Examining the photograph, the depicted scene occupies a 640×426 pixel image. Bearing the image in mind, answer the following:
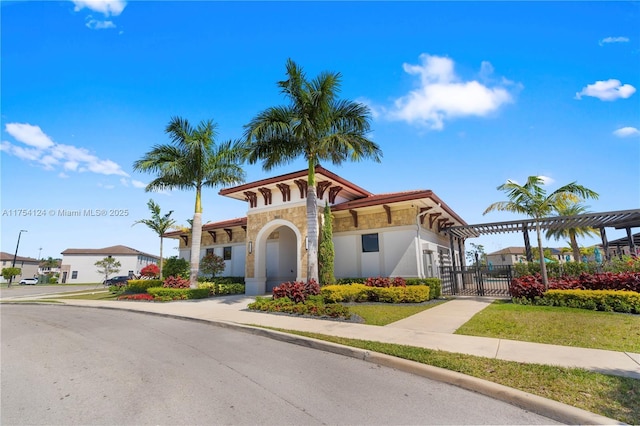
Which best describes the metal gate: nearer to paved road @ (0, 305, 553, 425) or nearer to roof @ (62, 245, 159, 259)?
paved road @ (0, 305, 553, 425)

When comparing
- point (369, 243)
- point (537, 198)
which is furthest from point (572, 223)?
point (369, 243)

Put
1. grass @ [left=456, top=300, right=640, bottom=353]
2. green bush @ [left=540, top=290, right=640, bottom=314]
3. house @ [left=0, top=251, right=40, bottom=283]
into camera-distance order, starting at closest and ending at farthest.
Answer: grass @ [left=456, top=300, right=640, bottom=353] → green bush @ [left=540, top=290, right=640, bottom=314] → house @ [left=0, top=251, right=40, bottom=283]

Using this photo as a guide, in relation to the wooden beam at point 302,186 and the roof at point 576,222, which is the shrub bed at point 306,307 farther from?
the roof at point 576,222

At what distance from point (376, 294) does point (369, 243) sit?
4.19 m

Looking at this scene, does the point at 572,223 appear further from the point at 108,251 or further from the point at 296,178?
the point at 108,251

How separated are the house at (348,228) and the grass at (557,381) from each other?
10.2 metres

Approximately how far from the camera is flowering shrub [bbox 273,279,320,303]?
41.2 feet

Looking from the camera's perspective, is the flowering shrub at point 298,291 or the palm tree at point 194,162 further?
the palm tree at point 194,162

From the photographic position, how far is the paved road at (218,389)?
12.2 ft

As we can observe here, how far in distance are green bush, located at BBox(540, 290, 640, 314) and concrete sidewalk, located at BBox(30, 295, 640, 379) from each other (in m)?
2.92

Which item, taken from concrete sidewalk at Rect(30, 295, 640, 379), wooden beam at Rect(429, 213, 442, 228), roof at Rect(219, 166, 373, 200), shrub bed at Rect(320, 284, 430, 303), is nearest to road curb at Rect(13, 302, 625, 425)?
concrete sidewalk at Rect(30, 295, 640, 379)

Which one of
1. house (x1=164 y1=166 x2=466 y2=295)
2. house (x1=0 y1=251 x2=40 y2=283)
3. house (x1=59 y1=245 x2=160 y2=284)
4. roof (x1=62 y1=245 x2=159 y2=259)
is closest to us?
house (x1=164 y1=166 x2=466 y2=295)

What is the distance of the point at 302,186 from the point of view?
17797mm

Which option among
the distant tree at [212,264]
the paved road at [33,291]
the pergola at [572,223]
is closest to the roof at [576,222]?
the pergola at [572,223]
